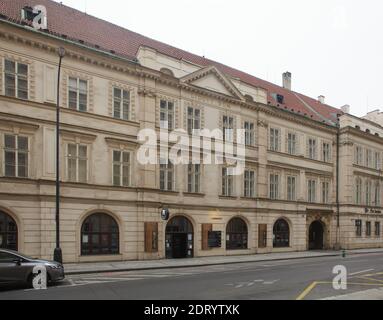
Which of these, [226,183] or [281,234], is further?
[281,234]

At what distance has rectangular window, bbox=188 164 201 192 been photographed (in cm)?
3255

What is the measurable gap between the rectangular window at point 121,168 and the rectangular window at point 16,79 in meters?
6.69

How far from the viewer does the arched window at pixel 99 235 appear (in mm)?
26875

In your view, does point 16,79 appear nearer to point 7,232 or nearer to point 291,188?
point 7,232

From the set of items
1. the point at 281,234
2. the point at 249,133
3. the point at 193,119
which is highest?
the point at 193,119

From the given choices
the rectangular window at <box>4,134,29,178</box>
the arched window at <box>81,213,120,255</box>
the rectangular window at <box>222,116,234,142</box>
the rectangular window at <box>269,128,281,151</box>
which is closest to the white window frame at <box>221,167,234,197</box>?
the rectangular window at <box>222,116,234,142</box>

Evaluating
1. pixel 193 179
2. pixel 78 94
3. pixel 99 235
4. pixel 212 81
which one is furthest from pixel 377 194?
pixel 78 94

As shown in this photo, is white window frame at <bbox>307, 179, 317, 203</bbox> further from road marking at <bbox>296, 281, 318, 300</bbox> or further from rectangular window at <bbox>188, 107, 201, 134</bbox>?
road marking at <bbox>296, 281, 318, 300</bbox>

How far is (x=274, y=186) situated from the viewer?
1545 inches

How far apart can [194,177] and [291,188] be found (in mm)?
12359

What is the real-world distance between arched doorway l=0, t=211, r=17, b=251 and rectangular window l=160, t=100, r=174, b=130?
38.6ft

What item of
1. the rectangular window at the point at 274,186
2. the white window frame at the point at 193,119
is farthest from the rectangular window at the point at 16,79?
the rectangular window at the point at 274,186

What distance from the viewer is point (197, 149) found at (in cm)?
3288

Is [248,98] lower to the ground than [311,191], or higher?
higher
